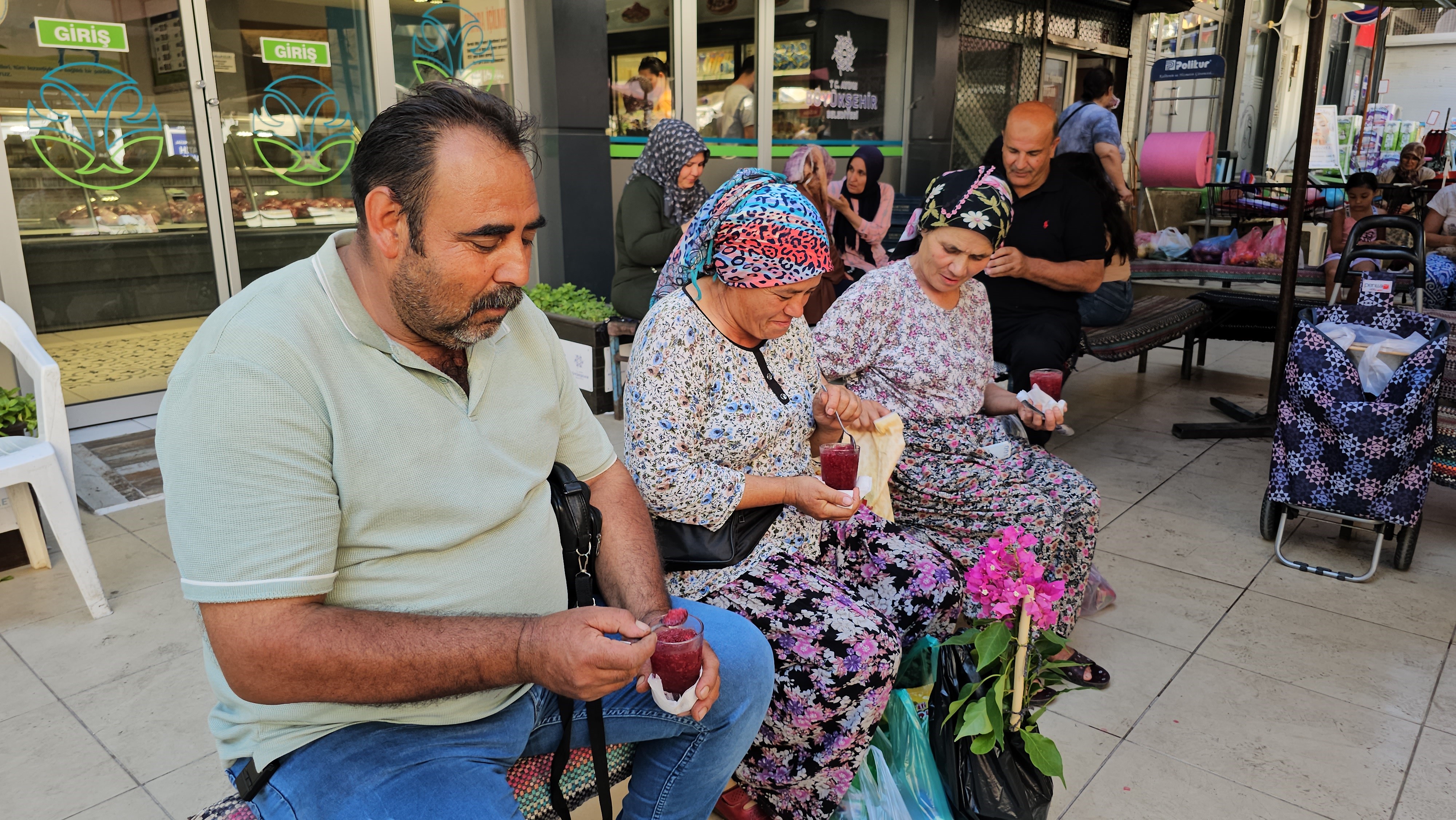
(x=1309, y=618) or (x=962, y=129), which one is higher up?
(x=962, y=129)

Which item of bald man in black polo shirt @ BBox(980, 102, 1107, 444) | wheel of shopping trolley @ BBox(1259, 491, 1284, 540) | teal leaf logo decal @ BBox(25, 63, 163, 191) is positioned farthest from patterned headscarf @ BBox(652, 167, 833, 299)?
teal leaf logo decal @ BBox(25, 63, 163, 191)

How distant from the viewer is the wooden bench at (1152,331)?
15.7 ft

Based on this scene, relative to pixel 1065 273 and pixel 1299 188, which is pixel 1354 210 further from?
pixel 1065 273

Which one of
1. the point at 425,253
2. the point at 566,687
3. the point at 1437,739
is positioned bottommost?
the point at 1437,739

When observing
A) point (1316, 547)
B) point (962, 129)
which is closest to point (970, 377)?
point (1316, 547)

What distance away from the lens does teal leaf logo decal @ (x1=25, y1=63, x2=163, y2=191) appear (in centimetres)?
513

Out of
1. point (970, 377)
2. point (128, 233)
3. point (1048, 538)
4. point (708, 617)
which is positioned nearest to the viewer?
point (708, 617)

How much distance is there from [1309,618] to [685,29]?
20.8ft

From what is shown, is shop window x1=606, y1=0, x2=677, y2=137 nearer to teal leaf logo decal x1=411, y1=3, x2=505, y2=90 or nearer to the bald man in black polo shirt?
teal leaf logo decal x1=411, y1=3, x2=505, y2=90

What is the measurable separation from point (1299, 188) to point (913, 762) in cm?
419

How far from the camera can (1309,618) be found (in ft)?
10.7

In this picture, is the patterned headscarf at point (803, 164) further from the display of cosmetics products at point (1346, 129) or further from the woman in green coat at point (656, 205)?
the display of cosmetics products at point (1346, 129)

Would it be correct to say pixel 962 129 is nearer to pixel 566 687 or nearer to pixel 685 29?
pixel 685 29

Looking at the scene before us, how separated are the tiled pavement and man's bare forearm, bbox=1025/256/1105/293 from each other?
102cm
